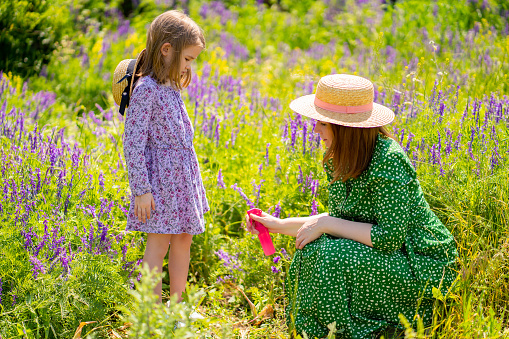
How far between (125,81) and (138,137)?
34 centimetres

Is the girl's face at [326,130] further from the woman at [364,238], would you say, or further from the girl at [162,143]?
the girl at [162,143]

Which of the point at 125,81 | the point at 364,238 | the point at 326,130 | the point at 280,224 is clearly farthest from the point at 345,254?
the point at 125,81

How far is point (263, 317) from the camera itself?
286cm

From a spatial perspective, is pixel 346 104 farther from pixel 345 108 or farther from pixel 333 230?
pixel 333 230

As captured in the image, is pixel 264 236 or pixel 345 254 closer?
pixel 345 254

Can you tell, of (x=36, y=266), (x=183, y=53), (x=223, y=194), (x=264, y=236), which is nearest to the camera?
(x=36, y=266)

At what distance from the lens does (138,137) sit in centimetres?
245

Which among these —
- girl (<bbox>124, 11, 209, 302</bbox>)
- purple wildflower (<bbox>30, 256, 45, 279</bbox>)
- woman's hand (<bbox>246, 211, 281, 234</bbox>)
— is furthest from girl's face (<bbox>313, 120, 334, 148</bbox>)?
purple wildflower (<bbox>30, 256, 45, 279</bbox>)

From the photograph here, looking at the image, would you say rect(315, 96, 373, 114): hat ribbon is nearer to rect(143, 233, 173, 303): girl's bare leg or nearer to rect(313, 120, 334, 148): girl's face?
rect(313, 120, 334, 148): girl's face

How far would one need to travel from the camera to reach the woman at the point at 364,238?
245cm

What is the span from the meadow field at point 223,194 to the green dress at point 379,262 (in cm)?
13

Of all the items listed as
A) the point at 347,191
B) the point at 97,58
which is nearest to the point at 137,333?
the point at 347,191

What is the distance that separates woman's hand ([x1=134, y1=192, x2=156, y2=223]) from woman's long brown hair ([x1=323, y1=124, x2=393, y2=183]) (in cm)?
85

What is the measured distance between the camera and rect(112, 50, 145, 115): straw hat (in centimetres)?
254
